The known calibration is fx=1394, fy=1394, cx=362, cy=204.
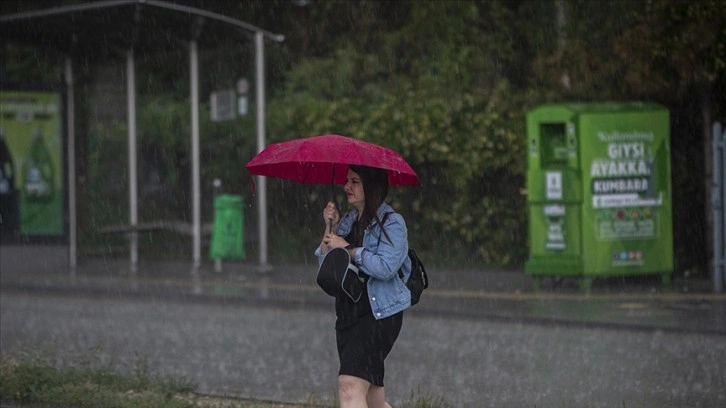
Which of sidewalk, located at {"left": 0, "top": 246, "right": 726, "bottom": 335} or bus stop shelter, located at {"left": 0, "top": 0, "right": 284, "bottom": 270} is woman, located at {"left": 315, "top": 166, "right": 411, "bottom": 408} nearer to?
sidewalk, located at {"left": 0, "top": 246, "right": 726, "bottom": 335}

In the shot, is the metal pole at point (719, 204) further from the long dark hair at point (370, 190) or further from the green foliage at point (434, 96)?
the long dark hair at point (370, 190)

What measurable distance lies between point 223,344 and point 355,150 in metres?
6.06

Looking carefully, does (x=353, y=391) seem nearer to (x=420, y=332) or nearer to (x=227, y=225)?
(x=420, y=332)

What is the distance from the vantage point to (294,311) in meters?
14.5

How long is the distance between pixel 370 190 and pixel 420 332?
252 inches

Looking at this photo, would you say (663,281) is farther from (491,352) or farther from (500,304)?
(491,352)

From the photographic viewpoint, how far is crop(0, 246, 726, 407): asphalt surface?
9.40 meters

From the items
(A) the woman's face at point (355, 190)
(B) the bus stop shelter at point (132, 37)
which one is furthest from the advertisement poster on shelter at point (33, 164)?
(A) the woman's face at point (355, 190)

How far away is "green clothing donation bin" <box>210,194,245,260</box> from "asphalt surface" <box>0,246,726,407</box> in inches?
14.4

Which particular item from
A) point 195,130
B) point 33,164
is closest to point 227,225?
point 195,130

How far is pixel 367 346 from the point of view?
6.37 meters

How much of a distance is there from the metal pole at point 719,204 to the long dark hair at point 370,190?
8.52 meters

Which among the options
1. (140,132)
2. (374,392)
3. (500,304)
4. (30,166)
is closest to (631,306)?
(500,304)

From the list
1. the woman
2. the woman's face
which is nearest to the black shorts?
the woman
